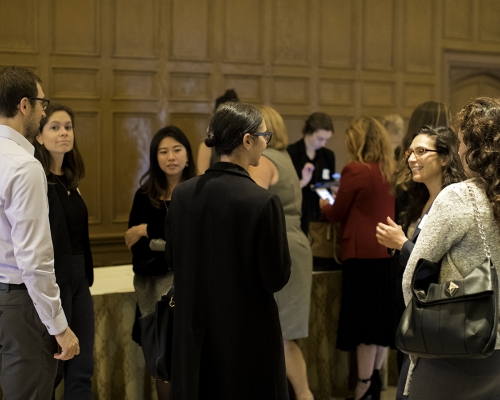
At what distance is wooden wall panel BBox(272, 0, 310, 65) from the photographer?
679 centimetres

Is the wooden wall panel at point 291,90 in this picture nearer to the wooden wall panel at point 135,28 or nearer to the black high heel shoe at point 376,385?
the wooden wall panel at point 135,28

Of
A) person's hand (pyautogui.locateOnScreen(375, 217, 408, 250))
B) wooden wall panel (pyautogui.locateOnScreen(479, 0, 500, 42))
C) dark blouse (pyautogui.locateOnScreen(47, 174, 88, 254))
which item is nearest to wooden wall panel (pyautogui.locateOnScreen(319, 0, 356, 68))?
wooden wall panel (pyautogui.locateOnScreen(479, 0, 500, 42))

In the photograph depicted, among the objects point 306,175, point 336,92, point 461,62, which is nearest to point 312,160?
point 306,175

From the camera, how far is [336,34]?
7.07 metres

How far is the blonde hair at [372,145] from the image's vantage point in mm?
4059

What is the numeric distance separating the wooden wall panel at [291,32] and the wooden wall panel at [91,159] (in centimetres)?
193

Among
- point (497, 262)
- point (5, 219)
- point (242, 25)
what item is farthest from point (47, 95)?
point (497, 262)

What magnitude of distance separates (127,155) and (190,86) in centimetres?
89

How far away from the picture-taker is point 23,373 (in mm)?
2412

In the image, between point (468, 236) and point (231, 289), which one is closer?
point (468, 236)

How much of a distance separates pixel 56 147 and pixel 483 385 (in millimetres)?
2177

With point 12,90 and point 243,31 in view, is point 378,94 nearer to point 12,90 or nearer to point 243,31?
point 243,31

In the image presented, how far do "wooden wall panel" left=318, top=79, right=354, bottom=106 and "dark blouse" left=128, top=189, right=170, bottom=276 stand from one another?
3.85 meters

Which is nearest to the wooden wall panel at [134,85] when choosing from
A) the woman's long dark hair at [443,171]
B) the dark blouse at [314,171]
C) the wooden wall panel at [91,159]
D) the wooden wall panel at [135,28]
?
the wooden wall panel at [135,28]
